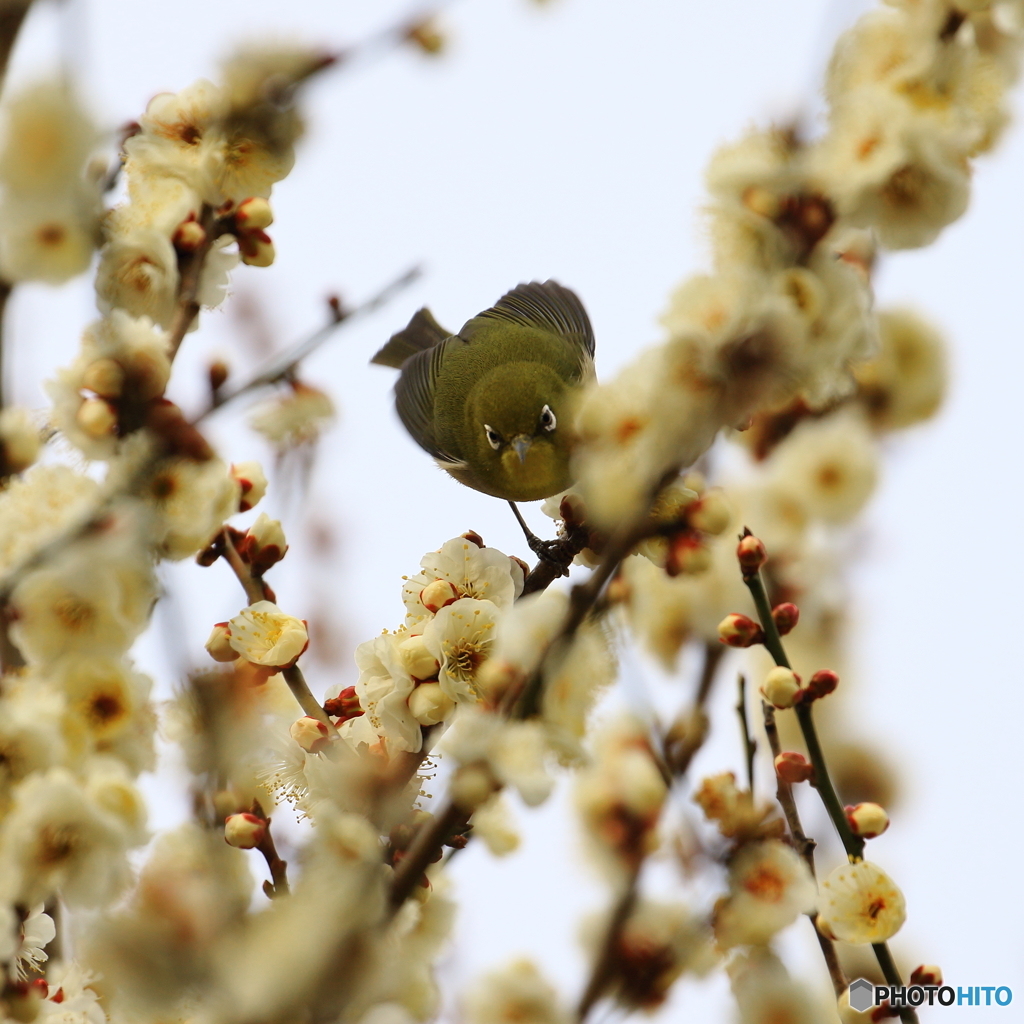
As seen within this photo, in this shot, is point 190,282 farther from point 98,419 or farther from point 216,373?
point 98,419

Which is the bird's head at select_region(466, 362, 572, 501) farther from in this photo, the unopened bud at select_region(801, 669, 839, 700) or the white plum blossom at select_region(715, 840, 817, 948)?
the white plum blossom at select_region(715, 840, 817, 948)

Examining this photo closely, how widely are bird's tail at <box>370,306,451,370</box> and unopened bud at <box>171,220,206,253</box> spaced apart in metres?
3.57

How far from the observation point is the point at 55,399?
6.57 ft

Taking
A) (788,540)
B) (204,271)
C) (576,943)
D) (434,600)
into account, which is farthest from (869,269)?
(204,271)

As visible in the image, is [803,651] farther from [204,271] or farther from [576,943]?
[204,271]

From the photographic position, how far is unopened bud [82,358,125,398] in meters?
1.92

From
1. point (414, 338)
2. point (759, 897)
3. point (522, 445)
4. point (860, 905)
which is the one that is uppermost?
point (414, 338)

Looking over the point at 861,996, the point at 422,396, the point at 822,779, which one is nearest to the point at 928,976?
the point at 861,996

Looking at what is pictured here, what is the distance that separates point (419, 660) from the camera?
2.07 m

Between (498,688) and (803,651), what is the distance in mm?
1443

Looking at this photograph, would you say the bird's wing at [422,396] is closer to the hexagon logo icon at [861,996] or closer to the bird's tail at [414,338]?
the bird's tail at [414,338]

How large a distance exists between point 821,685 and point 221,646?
125 cm

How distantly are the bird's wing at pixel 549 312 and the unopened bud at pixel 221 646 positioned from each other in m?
3.25

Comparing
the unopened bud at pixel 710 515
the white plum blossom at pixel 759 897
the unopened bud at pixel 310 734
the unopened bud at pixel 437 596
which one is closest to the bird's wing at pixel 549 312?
the unopened bud at pixel 437 596
